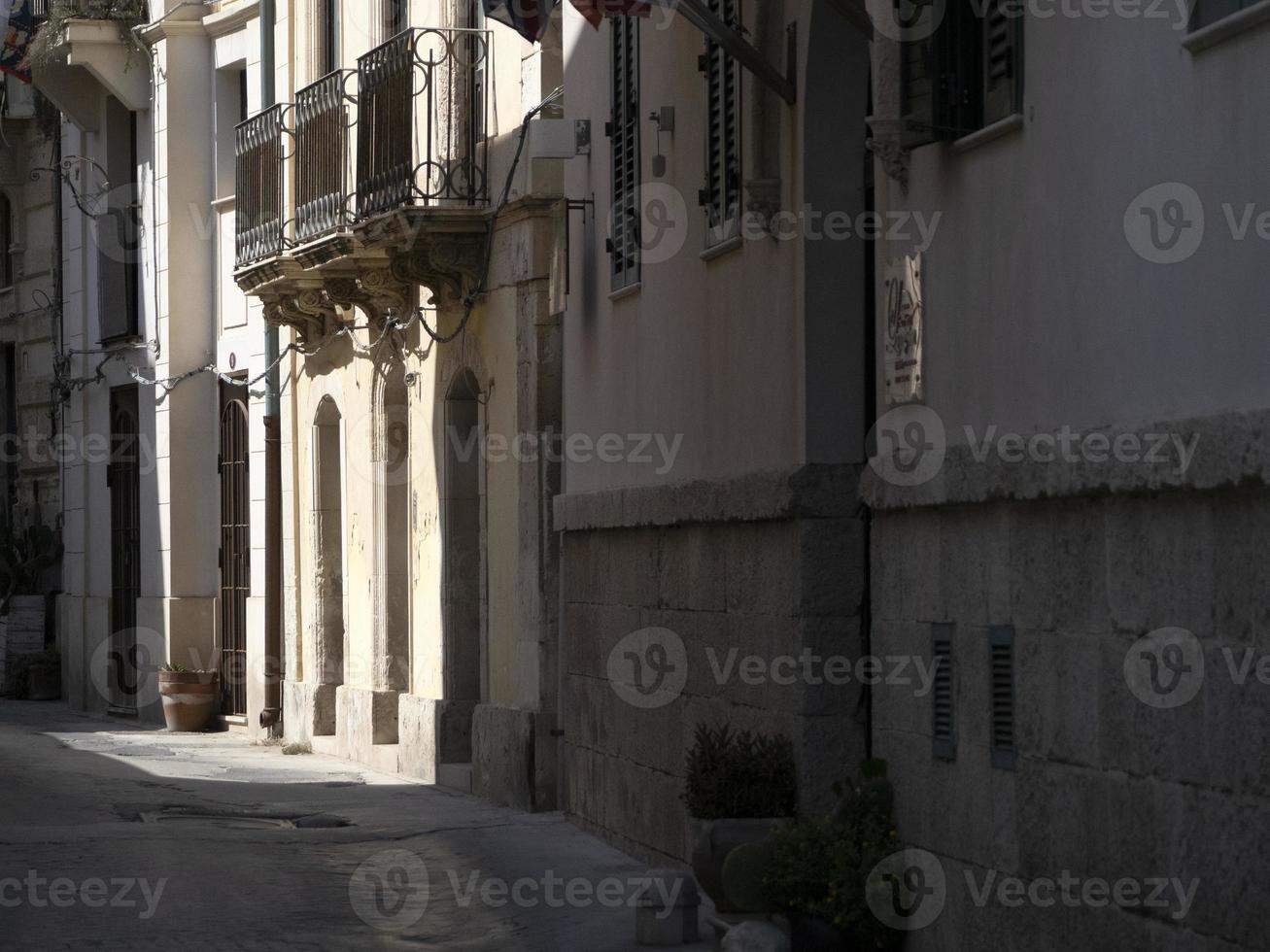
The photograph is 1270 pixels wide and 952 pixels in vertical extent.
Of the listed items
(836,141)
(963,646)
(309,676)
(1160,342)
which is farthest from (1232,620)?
(309,676)

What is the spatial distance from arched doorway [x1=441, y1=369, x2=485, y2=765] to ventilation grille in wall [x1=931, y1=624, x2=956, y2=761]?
8720 mm

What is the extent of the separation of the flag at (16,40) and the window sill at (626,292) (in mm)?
14671

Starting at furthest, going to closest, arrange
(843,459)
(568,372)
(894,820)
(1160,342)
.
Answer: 1. (568,372)
2. (843,459)
3. (894,820)
4. (1160,342)

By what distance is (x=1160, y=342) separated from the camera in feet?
21.5

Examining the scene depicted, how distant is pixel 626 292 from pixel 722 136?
6.75 feet

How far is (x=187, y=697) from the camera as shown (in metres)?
23.0

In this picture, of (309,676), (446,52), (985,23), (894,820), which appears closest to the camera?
(985,23)

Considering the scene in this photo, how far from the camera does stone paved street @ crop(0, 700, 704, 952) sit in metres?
10.1

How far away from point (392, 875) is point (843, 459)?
3.92 m

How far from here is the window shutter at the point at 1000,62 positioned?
759cm

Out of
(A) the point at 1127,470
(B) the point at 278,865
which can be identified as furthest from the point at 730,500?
(A) the point at 1127,470

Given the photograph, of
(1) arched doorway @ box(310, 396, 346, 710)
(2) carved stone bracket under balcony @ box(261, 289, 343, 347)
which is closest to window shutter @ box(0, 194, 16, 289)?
(2) carved stone bracket under balcony @ box(261, 289, 343, 347)

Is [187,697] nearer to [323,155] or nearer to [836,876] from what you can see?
[323,155]

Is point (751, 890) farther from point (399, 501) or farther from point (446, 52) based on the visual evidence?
point (399, 501)
